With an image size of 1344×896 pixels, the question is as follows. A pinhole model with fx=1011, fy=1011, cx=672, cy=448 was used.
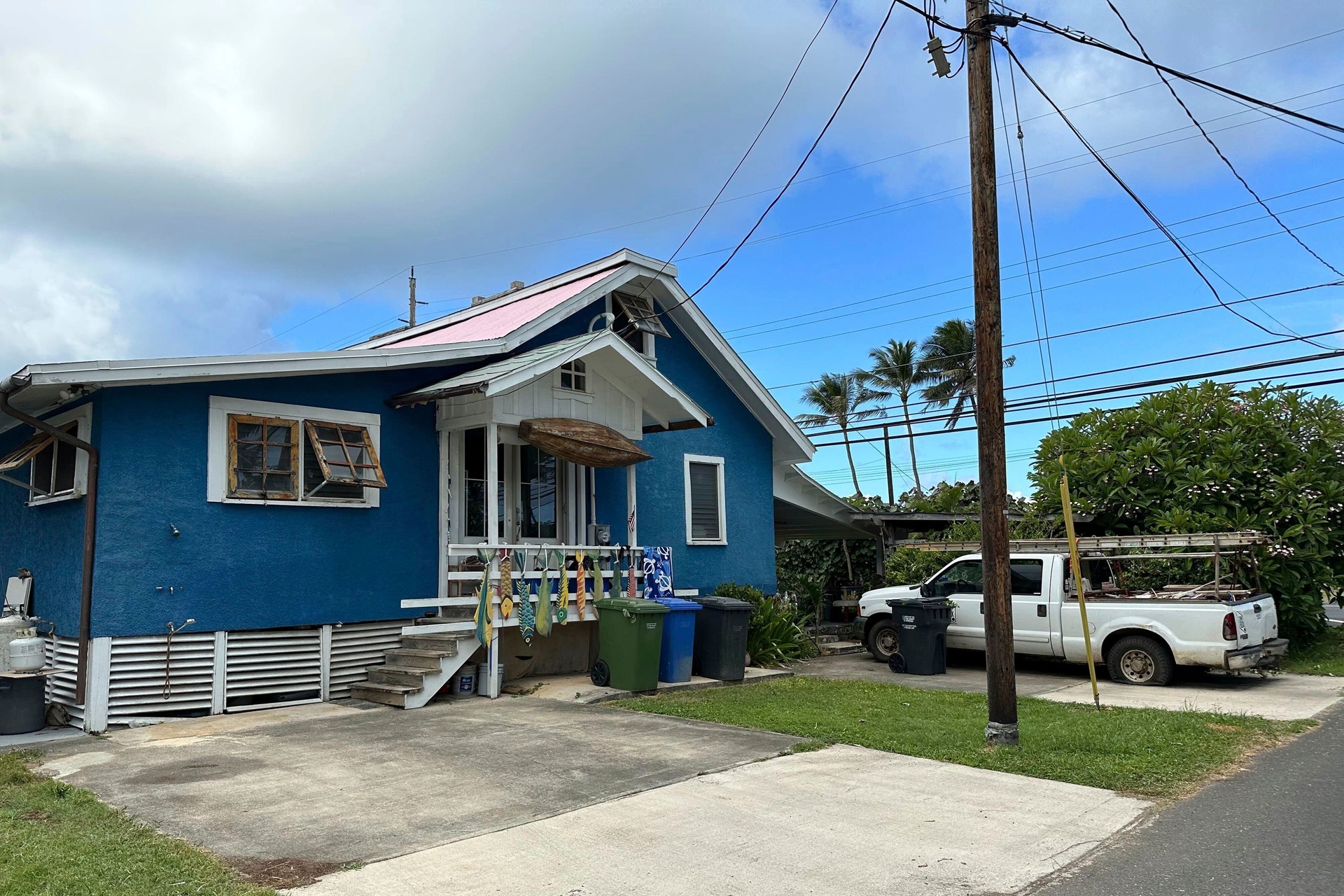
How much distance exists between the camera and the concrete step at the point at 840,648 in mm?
18188

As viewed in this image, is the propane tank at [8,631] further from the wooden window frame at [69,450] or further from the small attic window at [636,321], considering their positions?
the small attic window at [636,321]

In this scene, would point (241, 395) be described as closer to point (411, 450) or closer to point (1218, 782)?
point (411, 450)

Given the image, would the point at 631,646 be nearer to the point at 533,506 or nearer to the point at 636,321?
the point at 533,506

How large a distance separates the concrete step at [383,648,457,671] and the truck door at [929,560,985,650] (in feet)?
25.1

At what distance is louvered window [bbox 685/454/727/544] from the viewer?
644 inches

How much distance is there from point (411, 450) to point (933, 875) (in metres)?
8.98

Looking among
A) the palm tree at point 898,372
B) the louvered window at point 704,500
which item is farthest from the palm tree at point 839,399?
the louvered window at point 704,500

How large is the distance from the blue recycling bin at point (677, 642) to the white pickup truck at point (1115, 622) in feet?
12.9

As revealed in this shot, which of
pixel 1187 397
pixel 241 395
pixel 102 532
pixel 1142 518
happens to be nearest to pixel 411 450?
pixel 241 395

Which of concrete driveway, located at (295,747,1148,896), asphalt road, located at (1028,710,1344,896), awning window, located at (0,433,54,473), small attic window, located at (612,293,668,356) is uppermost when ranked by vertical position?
small attic window, located at (612,293,668,356)

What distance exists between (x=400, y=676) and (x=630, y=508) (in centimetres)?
415

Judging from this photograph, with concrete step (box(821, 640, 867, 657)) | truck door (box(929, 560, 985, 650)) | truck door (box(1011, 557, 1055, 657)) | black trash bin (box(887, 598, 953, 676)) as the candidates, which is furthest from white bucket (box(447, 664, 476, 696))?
concrete step (box(821, 640, 867, 657))

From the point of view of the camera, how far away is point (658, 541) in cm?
1566

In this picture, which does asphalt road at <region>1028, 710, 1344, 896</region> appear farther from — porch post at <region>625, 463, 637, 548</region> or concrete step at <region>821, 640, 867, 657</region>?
concrete step at <region>821, 640, 867, 657</region>
